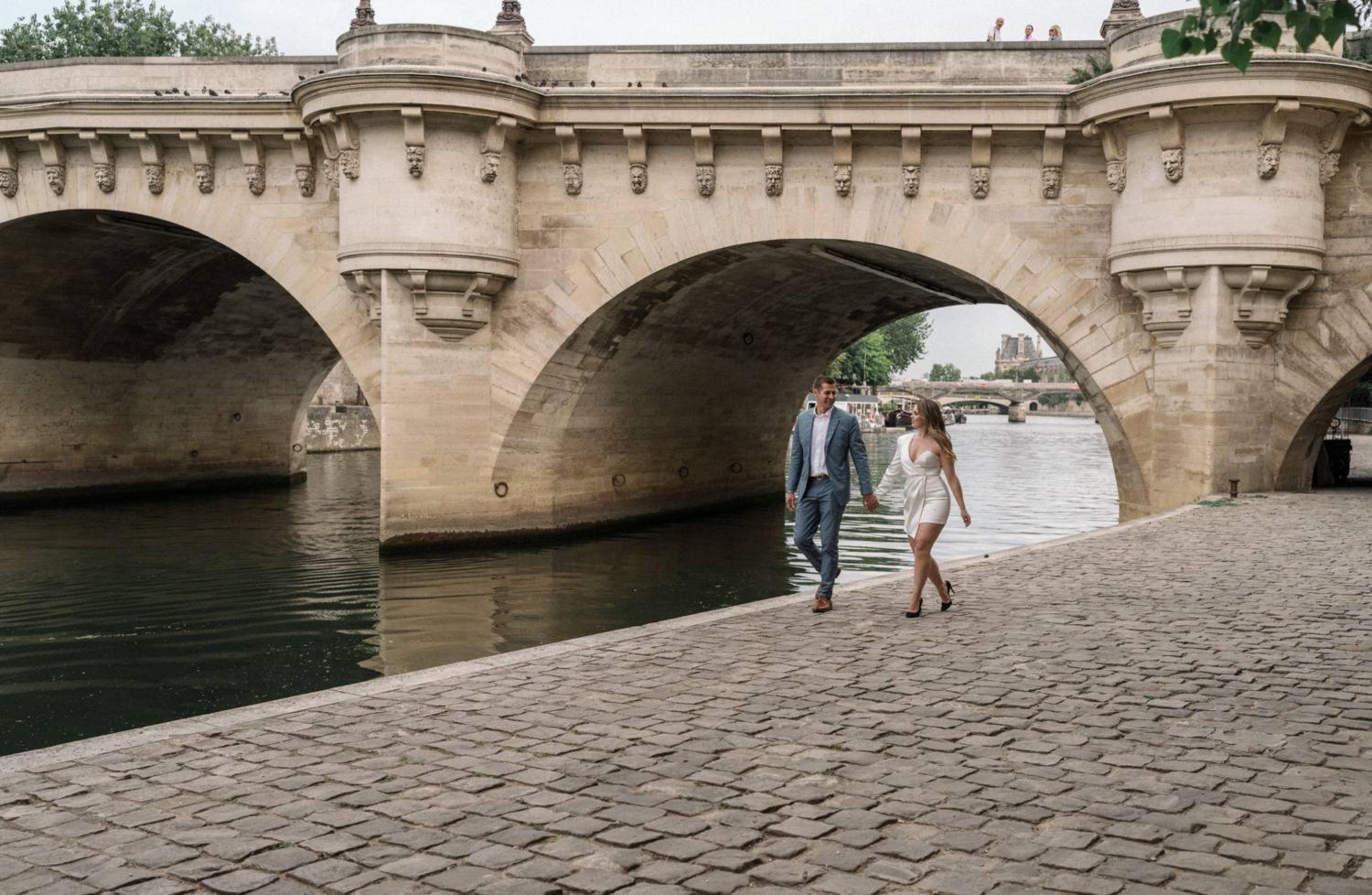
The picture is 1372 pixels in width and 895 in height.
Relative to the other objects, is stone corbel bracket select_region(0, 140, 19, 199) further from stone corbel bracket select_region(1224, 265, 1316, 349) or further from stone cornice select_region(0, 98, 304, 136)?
stone corbel bracket select_region(1224, 265, 1316, 349)

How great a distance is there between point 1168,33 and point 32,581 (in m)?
13.3

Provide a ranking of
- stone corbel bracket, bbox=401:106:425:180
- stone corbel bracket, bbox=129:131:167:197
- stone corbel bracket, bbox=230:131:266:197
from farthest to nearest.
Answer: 1. stone corbel bracket, bbox=129:131:167:197
2. stone corbel bracket, bbox=230:131:266:197
3. stone corbel bracket, bbox=401:106:425:180

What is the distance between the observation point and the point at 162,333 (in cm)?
2312

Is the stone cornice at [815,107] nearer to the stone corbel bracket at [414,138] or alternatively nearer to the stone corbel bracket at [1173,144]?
the stone corbel bracket at [1173,144]

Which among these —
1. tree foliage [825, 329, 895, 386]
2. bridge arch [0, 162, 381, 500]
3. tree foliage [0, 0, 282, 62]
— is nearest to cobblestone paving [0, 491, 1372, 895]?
bridge arch [0, 162, 381, 500]

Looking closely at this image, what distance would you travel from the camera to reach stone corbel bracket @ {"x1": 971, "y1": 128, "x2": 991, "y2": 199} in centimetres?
1349

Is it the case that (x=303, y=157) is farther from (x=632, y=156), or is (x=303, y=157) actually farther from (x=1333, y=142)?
(x=1333, y=142)

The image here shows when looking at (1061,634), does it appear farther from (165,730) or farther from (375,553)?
(375,553)

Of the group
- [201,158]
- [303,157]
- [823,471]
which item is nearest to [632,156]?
[303,157]

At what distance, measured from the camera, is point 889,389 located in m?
113

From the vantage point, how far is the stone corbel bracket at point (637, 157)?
565 inches

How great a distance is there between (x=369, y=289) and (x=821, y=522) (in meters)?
8.55

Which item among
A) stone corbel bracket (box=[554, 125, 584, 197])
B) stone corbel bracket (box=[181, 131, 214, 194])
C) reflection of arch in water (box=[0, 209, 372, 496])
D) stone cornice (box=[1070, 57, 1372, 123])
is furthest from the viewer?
reflection of arch in water (box=[0, 209, 372, 496])

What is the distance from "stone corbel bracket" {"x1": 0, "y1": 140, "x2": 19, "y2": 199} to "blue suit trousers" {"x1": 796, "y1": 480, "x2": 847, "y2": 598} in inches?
568
